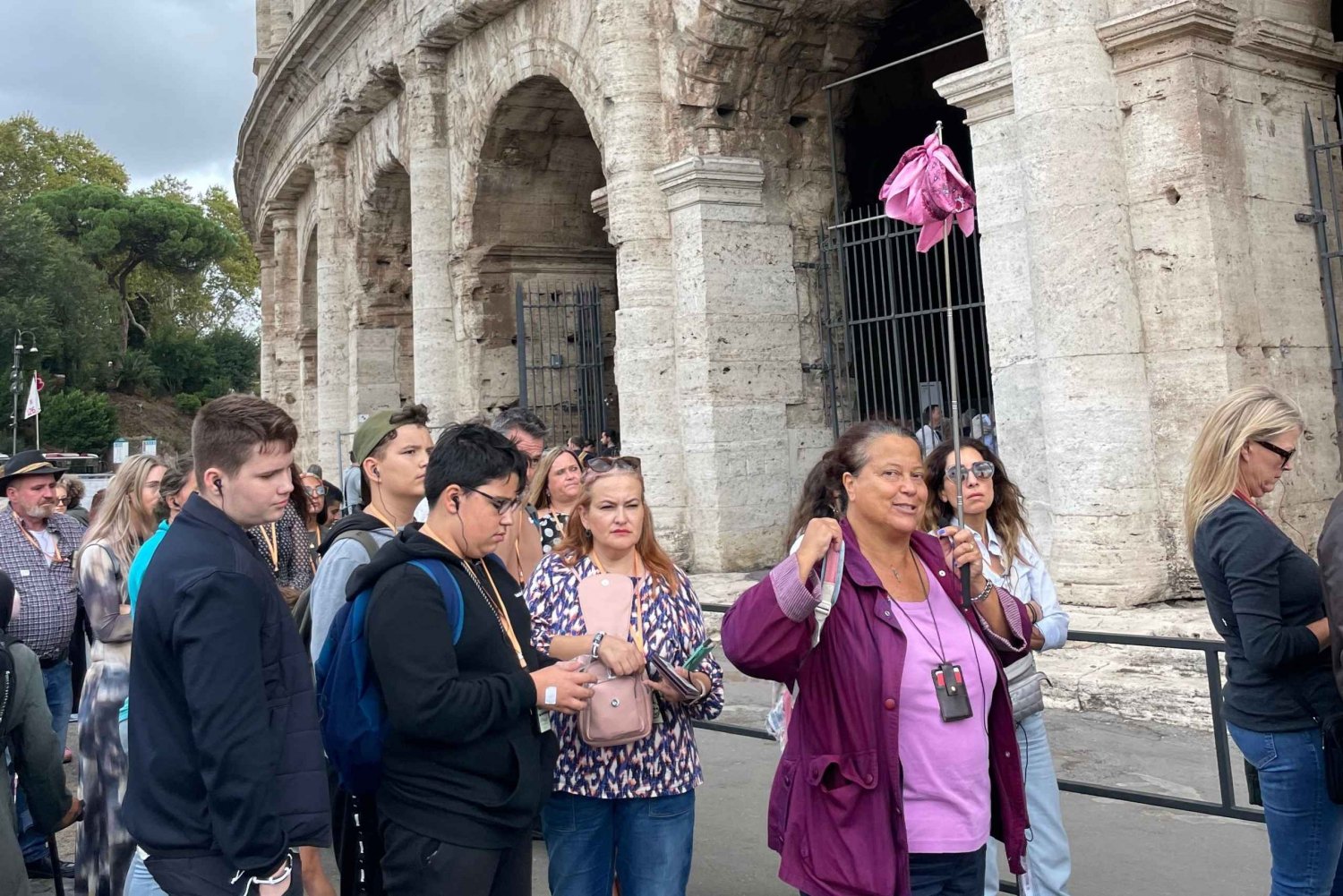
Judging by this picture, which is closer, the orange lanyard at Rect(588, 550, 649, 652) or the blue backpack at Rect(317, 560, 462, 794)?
the blue backpack at Rect(317, 560, 462, 794)

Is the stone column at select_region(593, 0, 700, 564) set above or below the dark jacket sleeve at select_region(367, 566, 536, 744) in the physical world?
above

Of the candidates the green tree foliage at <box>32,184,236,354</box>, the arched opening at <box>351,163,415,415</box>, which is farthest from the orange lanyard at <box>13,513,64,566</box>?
the green tree foliage at <box>32,184,236,354</box>

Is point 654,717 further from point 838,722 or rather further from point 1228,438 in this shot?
point 1228,438

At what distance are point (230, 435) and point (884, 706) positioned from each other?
60.9 inches

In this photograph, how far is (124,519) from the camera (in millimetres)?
4484

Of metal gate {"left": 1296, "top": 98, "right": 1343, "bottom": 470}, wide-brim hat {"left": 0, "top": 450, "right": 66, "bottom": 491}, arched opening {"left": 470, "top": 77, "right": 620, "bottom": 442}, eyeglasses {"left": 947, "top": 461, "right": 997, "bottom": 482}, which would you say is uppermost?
arched opening {"left": 470, "top": 77, "right": 620, "bottom": 442}

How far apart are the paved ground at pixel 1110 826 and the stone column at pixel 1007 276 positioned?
1841 millimetres

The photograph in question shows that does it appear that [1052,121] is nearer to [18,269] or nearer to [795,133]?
[795,133]

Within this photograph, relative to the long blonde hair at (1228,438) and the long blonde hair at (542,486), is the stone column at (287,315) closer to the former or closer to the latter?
the long blonde hair at (542,486)

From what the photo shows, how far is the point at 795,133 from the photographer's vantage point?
10.7 m

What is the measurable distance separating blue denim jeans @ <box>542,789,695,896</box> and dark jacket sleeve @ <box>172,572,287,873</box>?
95 cm

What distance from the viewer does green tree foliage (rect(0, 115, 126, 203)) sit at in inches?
2077

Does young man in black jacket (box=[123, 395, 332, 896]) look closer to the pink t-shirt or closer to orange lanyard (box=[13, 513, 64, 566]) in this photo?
the pink t-shirt

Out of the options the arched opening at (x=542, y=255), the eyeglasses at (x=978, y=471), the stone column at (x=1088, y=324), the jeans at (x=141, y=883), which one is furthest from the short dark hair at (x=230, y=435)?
the arched opening at (x=542, y=255)
